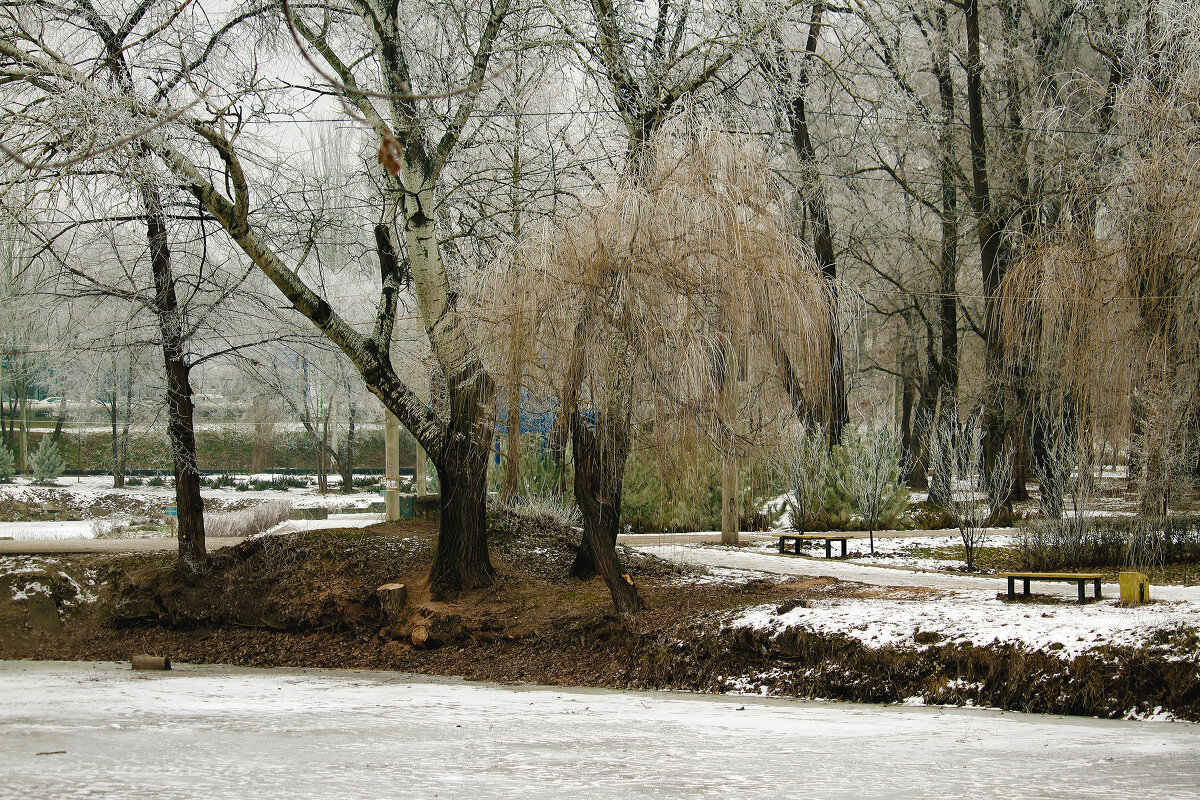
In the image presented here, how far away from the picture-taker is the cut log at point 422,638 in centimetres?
1043

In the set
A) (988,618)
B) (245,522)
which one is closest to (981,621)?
(988,618)

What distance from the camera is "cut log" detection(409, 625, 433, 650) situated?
10430 millimetres

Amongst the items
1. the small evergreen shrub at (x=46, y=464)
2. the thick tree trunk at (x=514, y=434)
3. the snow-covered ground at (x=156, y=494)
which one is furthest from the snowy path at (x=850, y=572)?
the small evergreen shrub at (x=46, y=464)

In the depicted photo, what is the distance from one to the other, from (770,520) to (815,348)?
12.5 metres

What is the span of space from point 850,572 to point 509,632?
529 cm

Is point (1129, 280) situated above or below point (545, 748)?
above

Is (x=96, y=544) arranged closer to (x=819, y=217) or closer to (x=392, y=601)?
(x=392, y=601)

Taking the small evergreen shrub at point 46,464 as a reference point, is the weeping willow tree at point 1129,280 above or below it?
above

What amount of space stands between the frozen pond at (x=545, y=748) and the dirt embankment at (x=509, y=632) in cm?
43

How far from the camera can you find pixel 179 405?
1191 cm

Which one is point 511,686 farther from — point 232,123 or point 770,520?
point 770,520

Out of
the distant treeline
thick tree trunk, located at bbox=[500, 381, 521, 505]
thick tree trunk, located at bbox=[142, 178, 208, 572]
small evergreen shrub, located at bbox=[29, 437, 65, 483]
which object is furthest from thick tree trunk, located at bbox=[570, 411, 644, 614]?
the distant treeline

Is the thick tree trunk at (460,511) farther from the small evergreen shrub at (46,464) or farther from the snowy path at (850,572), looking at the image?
the small evergreen shrub at (46,464)

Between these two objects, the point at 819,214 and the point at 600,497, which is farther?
the point at 819,214
